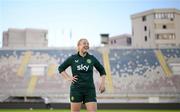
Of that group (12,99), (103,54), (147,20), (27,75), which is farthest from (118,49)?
(147,20)

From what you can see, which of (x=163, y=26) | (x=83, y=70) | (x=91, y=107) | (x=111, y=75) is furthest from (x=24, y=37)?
(x=91, y=107)

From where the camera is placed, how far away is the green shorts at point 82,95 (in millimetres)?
4711

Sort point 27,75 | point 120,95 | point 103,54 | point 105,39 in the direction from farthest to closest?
point 105,39
point 103,54
point 27,75
point 120,95

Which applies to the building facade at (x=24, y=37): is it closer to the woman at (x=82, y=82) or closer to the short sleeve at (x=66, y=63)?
the short sleeve at (x=66, y=63)

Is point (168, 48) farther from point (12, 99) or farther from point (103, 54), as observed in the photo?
point (12, 99)

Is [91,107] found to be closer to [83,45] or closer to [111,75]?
[83,45]

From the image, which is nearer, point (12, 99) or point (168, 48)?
point (12, 99)

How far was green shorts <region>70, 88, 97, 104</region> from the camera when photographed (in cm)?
471

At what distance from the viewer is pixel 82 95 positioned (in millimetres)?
4754

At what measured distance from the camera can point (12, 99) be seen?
23781mm

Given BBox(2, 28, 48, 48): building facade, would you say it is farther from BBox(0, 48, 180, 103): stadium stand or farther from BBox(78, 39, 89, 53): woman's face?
BBox(78, 39, 89, 53): woman's face

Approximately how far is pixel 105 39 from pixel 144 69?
42.9ft

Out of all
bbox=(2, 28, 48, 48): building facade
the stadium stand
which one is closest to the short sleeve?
the stadium stand

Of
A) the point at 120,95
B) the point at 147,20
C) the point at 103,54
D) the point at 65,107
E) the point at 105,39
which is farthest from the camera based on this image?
the point at 147,20
